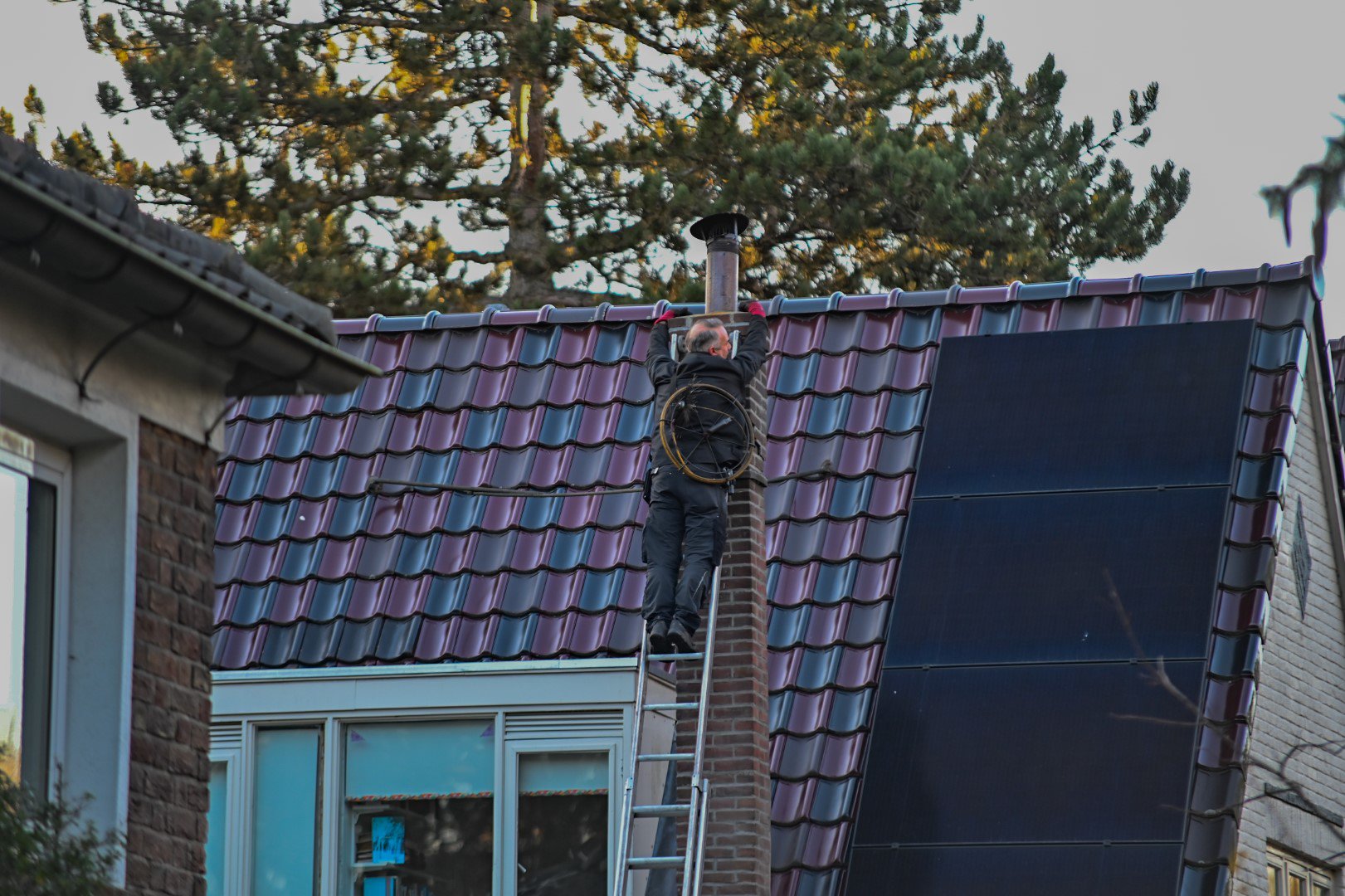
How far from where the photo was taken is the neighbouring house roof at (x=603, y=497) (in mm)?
13789

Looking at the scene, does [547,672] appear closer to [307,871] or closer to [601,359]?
[307,871]

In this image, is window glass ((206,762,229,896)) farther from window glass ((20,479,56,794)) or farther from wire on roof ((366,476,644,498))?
window glass ((20,479,56,794))

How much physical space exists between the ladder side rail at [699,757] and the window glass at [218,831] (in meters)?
2.97

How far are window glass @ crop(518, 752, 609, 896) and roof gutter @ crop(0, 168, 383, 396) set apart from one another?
17.0 ft

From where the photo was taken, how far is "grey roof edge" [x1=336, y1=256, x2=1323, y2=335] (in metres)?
15.3

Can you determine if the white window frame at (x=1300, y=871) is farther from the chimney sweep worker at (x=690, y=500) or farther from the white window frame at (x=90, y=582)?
the white window frame at (x=90, y=582)

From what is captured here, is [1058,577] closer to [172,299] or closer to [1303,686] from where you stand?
[1303,686]

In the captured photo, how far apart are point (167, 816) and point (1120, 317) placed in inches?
366

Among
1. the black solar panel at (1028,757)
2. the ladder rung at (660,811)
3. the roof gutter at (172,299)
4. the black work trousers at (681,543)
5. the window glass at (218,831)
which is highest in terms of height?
the roof gutter at (172,299)

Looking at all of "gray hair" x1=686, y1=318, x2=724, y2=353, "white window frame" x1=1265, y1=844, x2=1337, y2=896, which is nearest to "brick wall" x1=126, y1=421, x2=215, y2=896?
"gray hair" x1=686, y1=318, x2=724, y2=353

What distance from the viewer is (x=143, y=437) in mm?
7992

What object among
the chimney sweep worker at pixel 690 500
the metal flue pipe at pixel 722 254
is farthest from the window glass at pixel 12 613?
the metal flue pipe at pixel 722 254

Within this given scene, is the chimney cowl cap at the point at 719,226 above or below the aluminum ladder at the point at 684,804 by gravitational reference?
above

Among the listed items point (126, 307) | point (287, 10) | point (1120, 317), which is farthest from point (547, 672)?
point (287, 10)
